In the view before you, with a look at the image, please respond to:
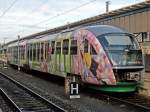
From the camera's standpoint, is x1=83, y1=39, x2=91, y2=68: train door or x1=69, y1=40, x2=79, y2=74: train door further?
x1=69, y1=40, x2=79, y2=74: train door

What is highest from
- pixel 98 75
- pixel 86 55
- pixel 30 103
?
pixel 86 55

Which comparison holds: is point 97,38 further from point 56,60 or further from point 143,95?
point 56,60

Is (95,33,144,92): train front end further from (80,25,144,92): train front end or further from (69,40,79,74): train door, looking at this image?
(69,40,79,74): train door

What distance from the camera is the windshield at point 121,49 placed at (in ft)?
54.8

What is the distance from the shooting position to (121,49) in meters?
17.0

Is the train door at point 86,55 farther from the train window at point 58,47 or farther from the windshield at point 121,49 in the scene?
the train window at point 58,47

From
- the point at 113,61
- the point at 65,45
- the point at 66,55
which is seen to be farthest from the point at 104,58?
the point at 65,45

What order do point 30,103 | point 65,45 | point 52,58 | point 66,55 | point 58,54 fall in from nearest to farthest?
point 30,103
point 66,55
point 65,45
point 58,54
point 52,58

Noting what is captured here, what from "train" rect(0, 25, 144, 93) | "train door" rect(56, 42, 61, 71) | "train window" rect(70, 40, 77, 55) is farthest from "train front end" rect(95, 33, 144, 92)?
"train door" rect(56, 42, 61, 71)

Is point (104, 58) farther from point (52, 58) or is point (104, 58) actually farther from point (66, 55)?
point (52, 58)

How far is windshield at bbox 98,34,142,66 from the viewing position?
16.7m

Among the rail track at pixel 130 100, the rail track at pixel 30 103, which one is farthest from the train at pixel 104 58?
the rail track at pixel 30 103

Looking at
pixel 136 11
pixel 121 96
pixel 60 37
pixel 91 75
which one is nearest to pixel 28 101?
pixel 91 75

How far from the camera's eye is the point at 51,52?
81.0 feet
